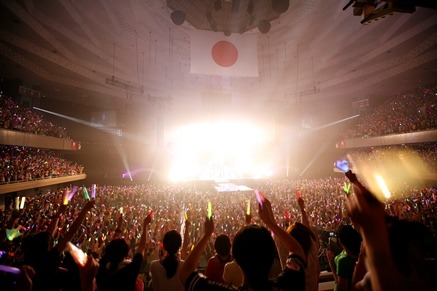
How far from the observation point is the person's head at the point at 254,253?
4.31ft

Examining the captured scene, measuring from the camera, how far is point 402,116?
2320cm

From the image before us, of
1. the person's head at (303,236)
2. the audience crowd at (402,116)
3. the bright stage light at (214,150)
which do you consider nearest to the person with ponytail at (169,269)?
the person's head at (303,236)

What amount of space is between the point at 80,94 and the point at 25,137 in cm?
844

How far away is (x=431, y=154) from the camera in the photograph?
19844mm

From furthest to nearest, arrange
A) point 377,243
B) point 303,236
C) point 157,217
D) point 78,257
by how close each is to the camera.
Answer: point 157,217
point 303,236
point 78,257
point 377,243

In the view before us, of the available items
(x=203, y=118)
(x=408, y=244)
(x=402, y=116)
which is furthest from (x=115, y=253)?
(x=402, y=116)

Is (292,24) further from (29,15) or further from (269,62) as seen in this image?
(29,15)

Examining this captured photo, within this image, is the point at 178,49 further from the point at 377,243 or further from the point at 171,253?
the point at 377,243

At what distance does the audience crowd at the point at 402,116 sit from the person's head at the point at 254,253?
24.1 metres

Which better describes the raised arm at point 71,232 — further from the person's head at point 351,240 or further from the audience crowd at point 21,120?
the audience crowd at point 21,120

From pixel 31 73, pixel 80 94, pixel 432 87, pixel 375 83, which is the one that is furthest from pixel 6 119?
pixel 432 87

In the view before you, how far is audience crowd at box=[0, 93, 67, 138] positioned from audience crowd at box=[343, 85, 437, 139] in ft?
103

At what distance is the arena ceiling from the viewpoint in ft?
48.8

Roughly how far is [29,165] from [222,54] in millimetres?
16665
